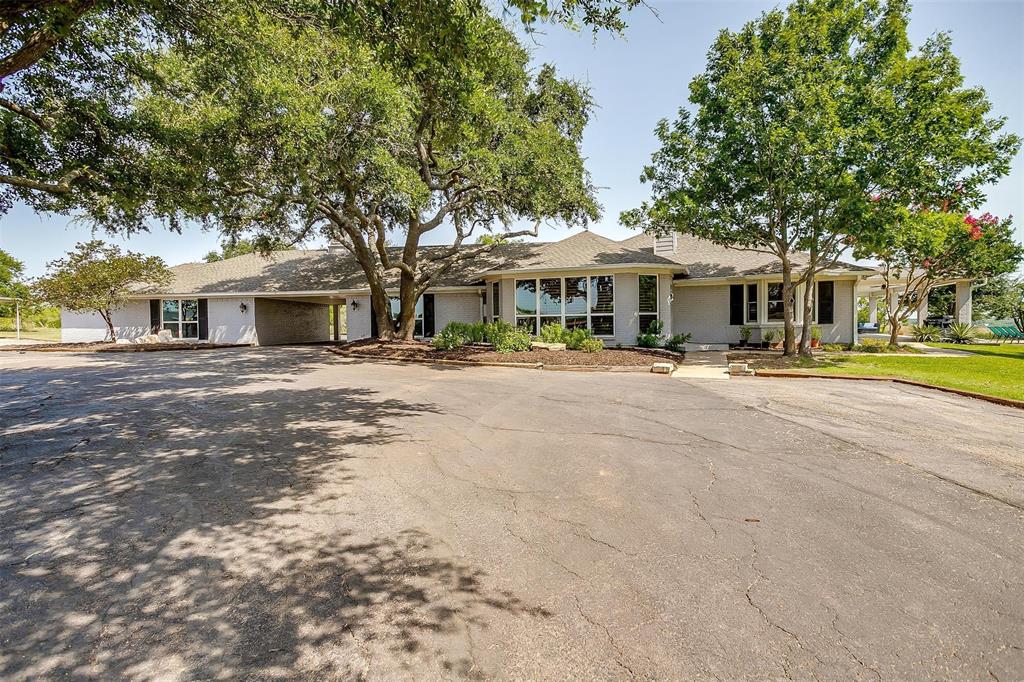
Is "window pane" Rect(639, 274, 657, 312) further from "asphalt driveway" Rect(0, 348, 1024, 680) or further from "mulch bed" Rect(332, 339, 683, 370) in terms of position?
"asphalt driveway" Rect(0, 348, 1024, 680)

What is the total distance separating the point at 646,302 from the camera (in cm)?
1706

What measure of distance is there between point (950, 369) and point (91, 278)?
99.6 ft

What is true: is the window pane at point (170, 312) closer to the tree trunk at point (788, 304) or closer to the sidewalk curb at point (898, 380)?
the sidewalk curb at point (898, 380)

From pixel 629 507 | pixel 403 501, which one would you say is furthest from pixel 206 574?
pixel 629 507

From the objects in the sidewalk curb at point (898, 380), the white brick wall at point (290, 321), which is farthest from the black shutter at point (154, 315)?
the sidewalk curb at point (898, 380)

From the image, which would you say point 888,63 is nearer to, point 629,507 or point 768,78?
point 768,78

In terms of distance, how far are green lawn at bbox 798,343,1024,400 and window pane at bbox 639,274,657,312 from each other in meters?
5.72

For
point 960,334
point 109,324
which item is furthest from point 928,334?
point 109,324

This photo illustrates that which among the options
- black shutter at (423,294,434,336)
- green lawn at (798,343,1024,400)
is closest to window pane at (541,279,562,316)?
black shutter at (423,294,434,336)

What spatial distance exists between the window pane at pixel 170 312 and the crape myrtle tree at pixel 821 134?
24.0 m

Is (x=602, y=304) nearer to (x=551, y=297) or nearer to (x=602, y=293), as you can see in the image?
(x=602, y=293)

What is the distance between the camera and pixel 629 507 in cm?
361

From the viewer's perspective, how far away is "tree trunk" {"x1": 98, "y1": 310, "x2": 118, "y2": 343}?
21047mm

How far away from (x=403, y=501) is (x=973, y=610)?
358 cm
